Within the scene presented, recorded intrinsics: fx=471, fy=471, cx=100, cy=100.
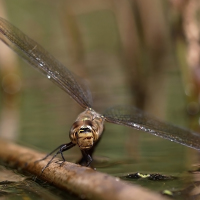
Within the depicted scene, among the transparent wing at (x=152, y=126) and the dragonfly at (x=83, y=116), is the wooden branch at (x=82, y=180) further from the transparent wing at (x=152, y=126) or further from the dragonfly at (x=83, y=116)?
the transparent wing at (x=152, y=126)

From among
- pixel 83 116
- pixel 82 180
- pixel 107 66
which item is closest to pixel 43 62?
pixel 83 116

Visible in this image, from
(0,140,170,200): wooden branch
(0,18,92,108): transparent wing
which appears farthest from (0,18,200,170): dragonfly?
(0,140,170,200): wooden branch

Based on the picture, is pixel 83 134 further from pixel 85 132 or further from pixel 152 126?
pixel 152 126

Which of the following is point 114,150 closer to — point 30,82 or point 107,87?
point 107,87

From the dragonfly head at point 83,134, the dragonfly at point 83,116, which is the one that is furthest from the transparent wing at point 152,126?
the dragonfly head at point 83,134

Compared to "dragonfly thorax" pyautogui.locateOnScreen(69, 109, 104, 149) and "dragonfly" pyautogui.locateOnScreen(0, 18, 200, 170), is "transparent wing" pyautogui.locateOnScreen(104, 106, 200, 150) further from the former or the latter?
"dragonfly thorax" pyautogui.locateOnScreen(69, 109, 104, 149)

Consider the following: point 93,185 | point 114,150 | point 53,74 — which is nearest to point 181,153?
point 114,150

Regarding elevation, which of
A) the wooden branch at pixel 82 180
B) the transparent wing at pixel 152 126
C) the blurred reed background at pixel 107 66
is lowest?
the wooden branch at pixel 82 180
